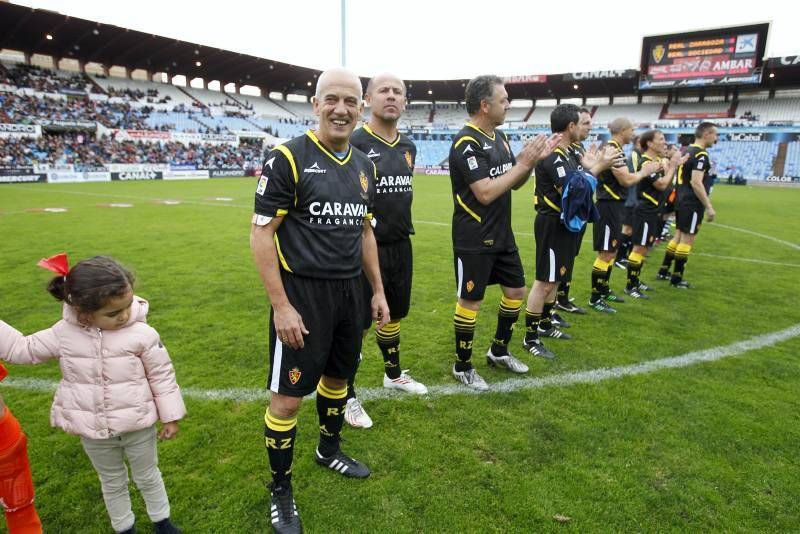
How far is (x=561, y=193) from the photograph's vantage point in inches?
186

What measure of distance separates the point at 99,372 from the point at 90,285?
0.41 metres

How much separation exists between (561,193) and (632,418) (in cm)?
219

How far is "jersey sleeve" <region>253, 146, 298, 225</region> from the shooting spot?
2.28 metres

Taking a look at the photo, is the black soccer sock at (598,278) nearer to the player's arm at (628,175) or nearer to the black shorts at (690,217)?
the player's arm at (628,175)

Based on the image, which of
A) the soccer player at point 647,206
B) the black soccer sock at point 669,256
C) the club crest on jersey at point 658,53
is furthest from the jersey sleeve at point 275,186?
the club crest on jersey at point 658,53

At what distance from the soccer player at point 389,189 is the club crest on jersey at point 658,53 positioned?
51122 millimetres

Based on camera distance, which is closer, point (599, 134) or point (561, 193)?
point (561, 193)

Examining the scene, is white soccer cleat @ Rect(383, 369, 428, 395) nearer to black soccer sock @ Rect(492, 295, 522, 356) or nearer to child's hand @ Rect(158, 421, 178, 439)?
black soccer sock @ Rect(492, 295, 522, 356)

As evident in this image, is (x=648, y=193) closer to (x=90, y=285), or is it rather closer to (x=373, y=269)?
(x=373, y=269)

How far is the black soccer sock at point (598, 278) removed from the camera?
6457mm

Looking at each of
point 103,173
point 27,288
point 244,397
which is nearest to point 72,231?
point 27,288

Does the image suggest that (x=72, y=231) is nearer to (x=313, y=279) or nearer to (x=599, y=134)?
(x=313, y=279)

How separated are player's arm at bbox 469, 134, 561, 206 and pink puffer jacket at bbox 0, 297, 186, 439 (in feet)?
8.13

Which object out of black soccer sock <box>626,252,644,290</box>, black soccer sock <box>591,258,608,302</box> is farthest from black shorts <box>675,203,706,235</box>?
black soccer sock <box>591,258,608,302</box>
